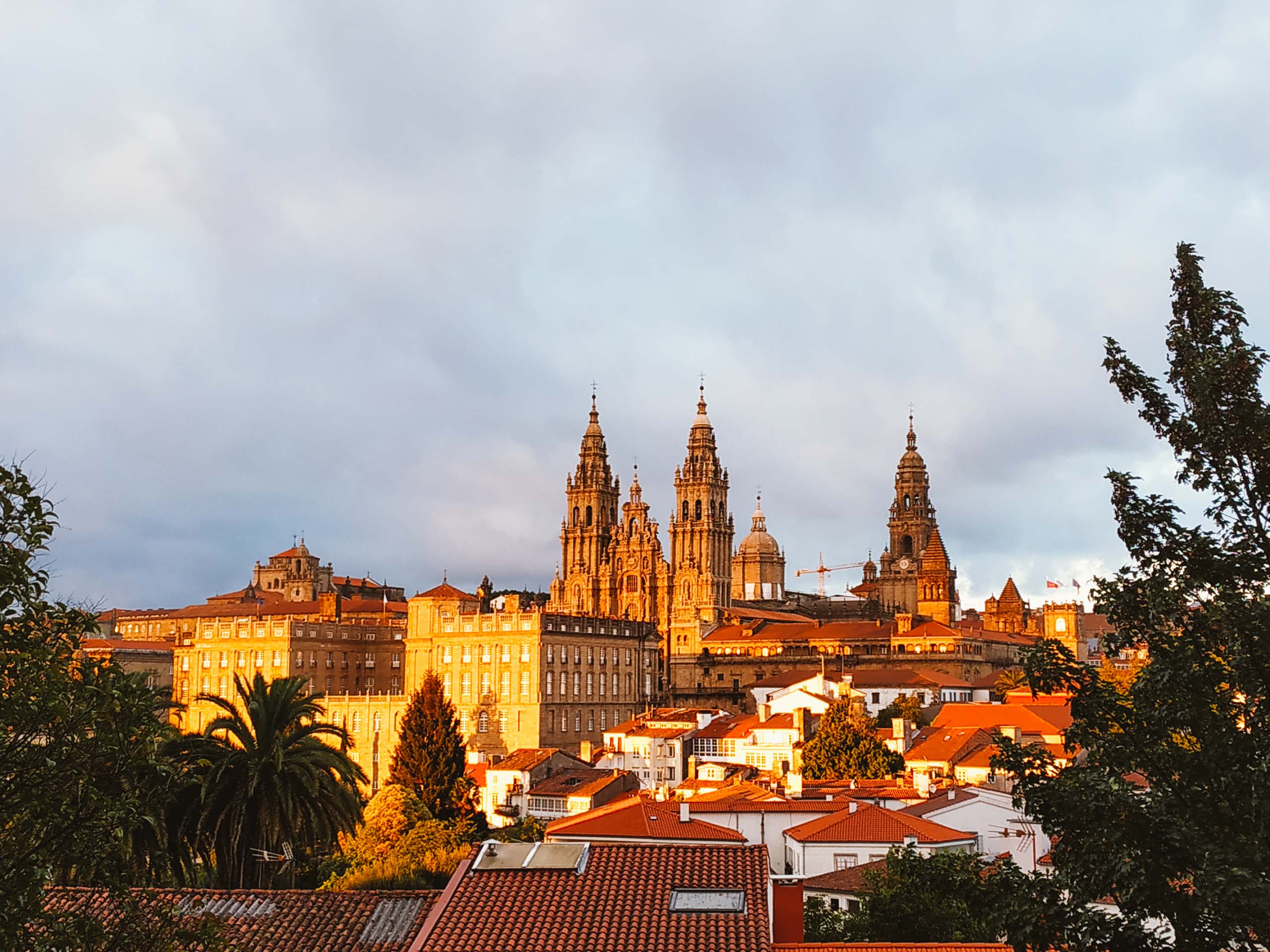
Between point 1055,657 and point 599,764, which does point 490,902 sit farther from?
point 599,764

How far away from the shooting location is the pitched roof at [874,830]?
125ft

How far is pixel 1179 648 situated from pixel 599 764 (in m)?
63.9

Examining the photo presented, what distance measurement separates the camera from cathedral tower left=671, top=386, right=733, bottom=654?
124 meters

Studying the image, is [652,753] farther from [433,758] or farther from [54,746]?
[54,746]

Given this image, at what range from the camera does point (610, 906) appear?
18.9 meters

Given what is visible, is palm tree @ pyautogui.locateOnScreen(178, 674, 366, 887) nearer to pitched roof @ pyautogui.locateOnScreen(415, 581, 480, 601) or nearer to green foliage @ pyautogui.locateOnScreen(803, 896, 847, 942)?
green foliage @ pyautogui.locateOnScreen(803, 896, 847, 942)

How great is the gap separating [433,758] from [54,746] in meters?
46.3

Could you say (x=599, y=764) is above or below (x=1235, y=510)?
below

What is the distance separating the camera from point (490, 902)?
19.2m

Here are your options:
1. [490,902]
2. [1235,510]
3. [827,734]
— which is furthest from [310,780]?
[827,734]

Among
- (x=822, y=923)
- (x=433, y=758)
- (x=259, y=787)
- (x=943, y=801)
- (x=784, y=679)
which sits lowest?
(x=822, y=923)

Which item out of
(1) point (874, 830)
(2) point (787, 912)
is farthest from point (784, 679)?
→ (2) point (787, 912)

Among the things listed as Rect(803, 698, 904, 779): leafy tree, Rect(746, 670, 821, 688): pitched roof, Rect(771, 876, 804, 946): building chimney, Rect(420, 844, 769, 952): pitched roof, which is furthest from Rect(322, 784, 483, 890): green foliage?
Rect(746, 670, 821, 688): pitched roof

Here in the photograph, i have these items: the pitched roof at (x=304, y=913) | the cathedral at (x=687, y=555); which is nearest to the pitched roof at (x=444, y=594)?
the cathedral at (x=687, y=555)
